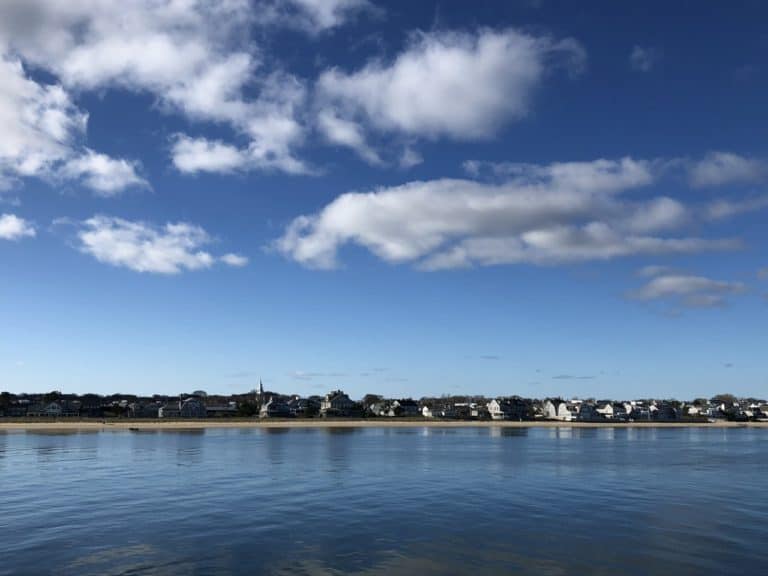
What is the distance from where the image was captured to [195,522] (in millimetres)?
32781

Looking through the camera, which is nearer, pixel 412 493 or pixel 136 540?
pixel 136 540

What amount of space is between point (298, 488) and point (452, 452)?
41844mm

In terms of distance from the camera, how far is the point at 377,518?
34.5m

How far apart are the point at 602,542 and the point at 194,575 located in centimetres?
1967

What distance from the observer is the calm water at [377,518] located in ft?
82.0

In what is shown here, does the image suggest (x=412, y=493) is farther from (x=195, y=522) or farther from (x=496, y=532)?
(x=195, y=522)

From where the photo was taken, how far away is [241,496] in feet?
138

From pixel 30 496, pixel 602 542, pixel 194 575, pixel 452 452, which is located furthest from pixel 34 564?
pixel 452 452

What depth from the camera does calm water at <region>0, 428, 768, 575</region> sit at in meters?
25.0

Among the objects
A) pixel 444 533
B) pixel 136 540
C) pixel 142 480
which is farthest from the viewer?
pixel 142 480

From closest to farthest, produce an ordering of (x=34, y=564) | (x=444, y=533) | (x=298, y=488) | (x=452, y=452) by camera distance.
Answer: (x=34, y=564) < (x=444, y=533) < (x=298, y=488) < (x=452, y=452)

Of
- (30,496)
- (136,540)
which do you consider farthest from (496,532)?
(30,496)

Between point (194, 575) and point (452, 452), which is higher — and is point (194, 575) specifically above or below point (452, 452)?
above

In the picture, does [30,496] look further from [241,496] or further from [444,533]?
[444,533]
